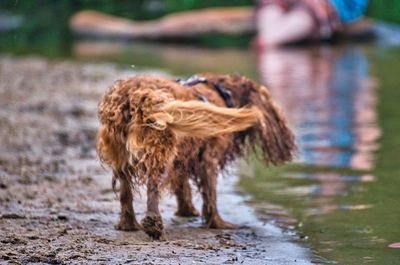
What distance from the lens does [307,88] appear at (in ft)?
48.9

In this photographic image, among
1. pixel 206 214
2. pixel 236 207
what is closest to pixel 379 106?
pixel 236 207

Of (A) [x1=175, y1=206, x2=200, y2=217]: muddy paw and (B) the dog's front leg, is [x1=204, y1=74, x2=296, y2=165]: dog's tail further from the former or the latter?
(B) the dog's front leg

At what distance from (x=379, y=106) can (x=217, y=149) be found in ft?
20.3

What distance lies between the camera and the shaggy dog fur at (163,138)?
5.83 metres

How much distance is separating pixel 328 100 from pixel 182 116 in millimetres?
7771

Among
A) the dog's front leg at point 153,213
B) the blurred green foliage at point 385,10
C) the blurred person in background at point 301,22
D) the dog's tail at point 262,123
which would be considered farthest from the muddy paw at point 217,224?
the blurred green foliage at point 385,10

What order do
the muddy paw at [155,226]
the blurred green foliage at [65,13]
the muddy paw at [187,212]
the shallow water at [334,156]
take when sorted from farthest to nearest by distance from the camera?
the blurred green foliage at [65,13] < the muddy paw at [187,212] < the shallow water at [334,156] < the muddy paw at [155,226]

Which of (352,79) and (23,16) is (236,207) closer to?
(352,79)

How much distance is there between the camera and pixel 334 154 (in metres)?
9.20

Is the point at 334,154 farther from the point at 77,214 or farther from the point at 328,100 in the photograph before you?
the point at 328,100

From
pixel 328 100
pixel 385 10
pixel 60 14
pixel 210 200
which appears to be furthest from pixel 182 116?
pixel 60 14

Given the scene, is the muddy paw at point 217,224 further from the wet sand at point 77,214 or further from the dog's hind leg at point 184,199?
the dog's hind leg at point 184,199

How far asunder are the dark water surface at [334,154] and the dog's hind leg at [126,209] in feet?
3.45

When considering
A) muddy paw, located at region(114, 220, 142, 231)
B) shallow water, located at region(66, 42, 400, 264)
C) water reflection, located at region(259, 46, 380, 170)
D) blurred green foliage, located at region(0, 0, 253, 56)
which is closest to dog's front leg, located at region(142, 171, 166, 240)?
muddy paw, located at region(114, 220, 142, 231)
